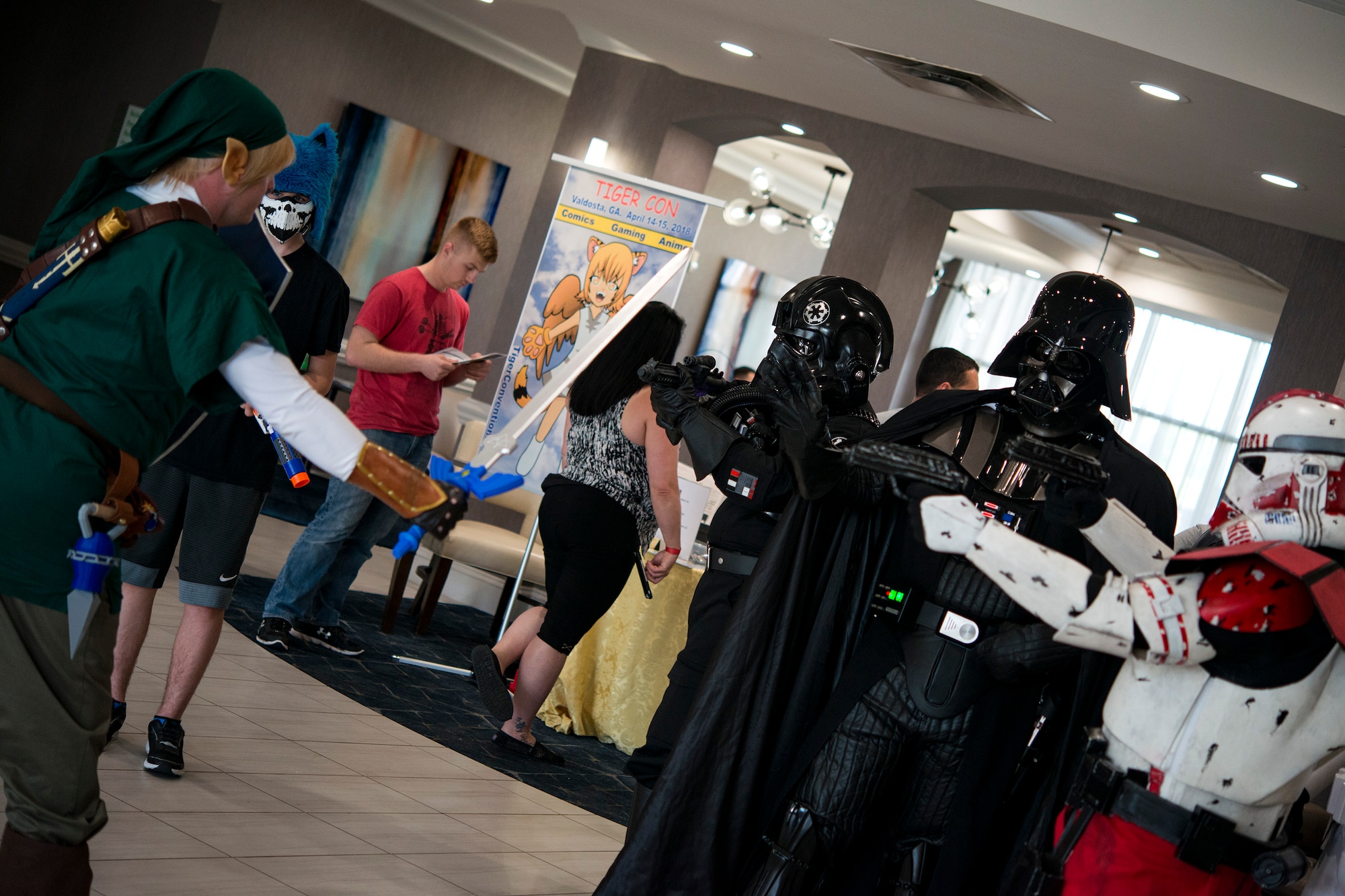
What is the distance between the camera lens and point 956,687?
2.23 meters

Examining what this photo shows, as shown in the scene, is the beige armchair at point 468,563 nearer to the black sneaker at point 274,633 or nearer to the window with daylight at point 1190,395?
the black sneaker at point 274,633

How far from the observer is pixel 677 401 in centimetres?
249

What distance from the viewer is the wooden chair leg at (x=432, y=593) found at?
5168 mm


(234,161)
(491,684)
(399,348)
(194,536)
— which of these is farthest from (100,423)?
(399,348)

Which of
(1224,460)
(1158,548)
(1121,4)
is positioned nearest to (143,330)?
(1158,548)

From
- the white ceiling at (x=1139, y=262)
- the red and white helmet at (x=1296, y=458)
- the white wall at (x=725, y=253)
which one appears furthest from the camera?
the white wall at (x=725, y=253)

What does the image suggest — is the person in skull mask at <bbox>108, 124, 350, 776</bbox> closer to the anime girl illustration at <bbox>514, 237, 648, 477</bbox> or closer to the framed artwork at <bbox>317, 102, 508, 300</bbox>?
the anime girl illustration at <bbox>514, 237, 648, 477</bbox>

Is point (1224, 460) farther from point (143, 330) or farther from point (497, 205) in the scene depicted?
point (143, 330)

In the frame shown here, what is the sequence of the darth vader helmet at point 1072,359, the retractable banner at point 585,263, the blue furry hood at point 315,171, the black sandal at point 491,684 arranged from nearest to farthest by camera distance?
the darth vader helmet at point 1072,359 < the blue furry hood at point 315,171 < the black sandal at point 491,684 < the retractable banner at point 585,263

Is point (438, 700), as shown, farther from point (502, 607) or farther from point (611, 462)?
point (611, 462)

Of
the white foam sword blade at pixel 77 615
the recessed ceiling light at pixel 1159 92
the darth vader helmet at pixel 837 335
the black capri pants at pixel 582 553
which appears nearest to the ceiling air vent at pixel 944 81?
the recessed ceiling light at pixel 1159 92

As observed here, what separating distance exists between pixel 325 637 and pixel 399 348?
120 centimetres

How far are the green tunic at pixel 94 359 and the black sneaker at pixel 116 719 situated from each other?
1.50 m

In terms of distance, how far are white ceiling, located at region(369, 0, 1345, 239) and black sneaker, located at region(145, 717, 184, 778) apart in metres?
3.58
